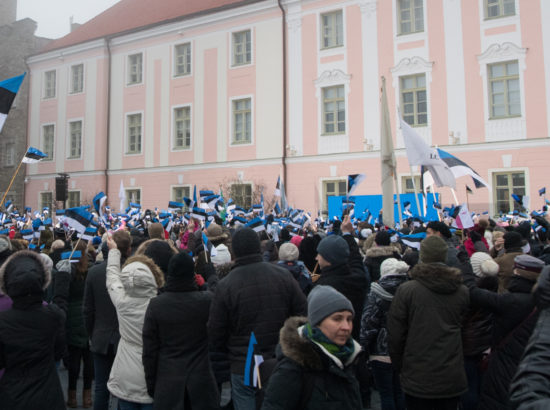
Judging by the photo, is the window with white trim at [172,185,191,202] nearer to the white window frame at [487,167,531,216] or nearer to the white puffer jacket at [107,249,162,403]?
the white window frame at [487,167,531,216]

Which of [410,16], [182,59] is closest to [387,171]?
[410,16]

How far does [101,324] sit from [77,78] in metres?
28.2

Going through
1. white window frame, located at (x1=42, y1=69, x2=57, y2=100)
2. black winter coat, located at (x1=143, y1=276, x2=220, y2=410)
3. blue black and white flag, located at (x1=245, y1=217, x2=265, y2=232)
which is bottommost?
black winter coat, located at (x1=143, y1=276, x2=220, y2=410)

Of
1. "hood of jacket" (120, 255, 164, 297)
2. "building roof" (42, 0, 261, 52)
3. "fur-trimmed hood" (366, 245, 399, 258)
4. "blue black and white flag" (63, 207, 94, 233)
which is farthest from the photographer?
"building roof" (42, 0, 261, 52)

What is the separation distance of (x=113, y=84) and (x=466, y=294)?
27577mm

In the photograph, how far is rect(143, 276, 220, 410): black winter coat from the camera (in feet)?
11.9

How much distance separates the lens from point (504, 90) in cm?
1873

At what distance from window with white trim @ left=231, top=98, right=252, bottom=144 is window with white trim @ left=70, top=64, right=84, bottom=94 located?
34.8ft

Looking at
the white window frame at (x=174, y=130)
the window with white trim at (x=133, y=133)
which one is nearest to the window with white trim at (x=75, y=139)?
the window with white trim at (x=133, y=133)

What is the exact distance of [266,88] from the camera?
23.6 meters

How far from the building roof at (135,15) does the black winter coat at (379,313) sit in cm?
2186

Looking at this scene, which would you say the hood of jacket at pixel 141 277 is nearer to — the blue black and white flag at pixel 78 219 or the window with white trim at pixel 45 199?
the blue black and white flag at pixel 78 219

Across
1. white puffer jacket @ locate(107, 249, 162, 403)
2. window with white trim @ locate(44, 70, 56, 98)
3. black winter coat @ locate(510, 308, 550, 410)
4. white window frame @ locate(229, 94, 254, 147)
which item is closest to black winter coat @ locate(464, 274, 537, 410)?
black winter coat @ locate(510, 308, 550, 410)

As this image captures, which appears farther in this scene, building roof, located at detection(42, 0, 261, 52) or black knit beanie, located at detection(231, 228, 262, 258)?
building roof, located at detection(42, 0, 261, 52)
